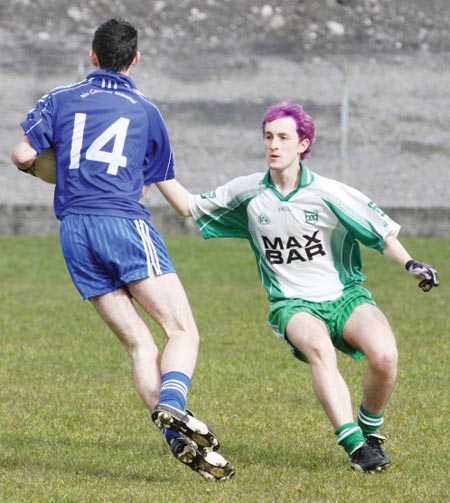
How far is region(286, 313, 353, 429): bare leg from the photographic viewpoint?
5375 millimetres

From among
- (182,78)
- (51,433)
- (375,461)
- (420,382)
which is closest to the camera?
(375,461)

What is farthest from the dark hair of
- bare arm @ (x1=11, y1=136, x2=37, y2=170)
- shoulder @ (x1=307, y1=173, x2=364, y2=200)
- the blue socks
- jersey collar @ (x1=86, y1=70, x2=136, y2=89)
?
the blue socks

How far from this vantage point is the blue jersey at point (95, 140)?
509cm

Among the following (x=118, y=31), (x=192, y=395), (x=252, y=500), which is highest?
(x=118, y=31)

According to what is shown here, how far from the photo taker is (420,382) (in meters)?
7.86

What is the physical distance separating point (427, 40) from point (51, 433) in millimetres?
20374

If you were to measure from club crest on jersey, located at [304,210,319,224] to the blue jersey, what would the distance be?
88cm

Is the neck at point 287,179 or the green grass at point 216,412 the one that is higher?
the neck at point 287,179

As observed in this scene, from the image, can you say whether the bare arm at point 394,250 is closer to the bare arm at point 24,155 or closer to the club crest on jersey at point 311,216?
the club crest on jersey at point 311,216

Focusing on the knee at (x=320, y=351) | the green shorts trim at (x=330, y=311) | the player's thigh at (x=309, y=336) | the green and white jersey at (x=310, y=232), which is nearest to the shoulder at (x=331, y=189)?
the green and white jersey at (x=310, y=232)

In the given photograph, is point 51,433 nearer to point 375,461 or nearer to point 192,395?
point 192,395

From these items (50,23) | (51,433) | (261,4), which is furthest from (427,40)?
(51,433)

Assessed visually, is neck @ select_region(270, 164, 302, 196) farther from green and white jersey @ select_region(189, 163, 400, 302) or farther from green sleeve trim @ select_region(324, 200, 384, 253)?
green sleeve trim @ select_region(324, 200, 384, 253)

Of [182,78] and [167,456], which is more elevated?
[167,456]
